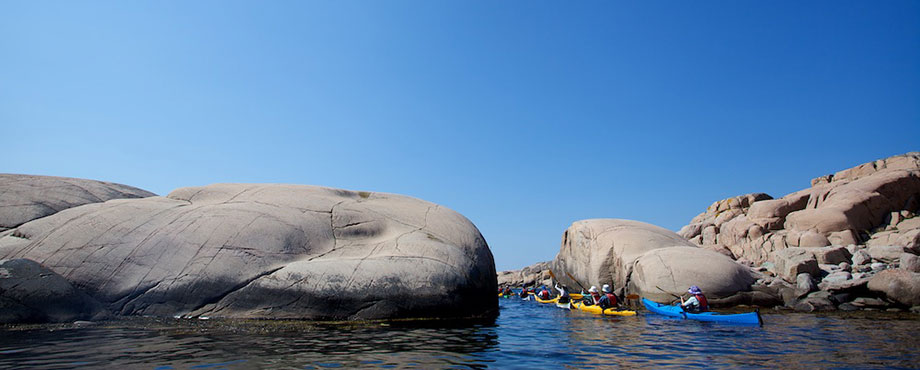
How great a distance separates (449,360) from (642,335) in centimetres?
532

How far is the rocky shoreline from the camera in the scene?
51.9ft

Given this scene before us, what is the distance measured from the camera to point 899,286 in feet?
47.7

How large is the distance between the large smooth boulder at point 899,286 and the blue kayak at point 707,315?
214 inches

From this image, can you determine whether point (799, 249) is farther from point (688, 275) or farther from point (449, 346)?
point (449, 346)

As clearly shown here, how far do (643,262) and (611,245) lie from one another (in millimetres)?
3263

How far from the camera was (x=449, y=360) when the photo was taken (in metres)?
7.34

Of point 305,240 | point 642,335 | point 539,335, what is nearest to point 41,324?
point 305,240

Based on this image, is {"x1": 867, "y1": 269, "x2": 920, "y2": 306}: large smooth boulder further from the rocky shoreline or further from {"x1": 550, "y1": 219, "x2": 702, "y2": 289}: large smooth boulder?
{"x1": 550, "y1": 219, "x2": 702, "y2": 289}: large smooth boulder

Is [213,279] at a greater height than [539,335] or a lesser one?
greater

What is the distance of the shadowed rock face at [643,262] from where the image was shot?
16.8 meters

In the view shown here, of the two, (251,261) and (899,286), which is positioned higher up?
(899,286)

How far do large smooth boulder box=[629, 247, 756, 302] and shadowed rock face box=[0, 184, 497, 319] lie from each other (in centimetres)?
680

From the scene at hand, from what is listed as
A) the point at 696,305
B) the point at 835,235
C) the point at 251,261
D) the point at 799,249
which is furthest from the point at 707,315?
the point at 835,235

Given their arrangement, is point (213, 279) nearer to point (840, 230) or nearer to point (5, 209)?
point (5, 209)
